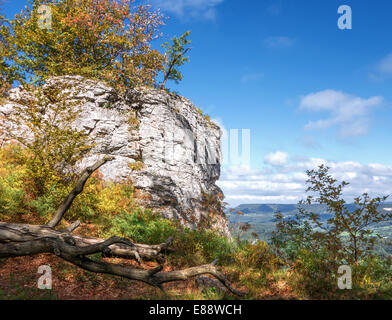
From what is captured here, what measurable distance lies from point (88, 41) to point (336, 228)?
20.1 meters

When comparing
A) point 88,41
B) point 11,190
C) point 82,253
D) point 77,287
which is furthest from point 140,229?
point 88,41

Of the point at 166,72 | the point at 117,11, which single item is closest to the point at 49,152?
the point at 166,72

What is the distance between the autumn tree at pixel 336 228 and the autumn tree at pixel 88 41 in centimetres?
1409

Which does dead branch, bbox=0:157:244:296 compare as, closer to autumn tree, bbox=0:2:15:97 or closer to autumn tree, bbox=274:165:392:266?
autumn tree, bbox=274:165:392:266

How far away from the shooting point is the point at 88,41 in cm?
1781

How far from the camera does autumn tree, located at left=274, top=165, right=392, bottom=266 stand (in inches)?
259

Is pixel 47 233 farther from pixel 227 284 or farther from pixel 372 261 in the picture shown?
pixel 372 261

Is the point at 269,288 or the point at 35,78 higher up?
the point at 35,78

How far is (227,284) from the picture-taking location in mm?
5207

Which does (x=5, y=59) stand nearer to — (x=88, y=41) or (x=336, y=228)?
(x=88, y=41)

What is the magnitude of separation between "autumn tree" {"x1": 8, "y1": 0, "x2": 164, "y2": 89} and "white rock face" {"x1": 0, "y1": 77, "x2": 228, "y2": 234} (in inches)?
94.5

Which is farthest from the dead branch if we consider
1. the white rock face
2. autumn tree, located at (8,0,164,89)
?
autumn tree, located at (8,0,164,89)

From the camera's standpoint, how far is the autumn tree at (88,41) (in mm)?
16812
